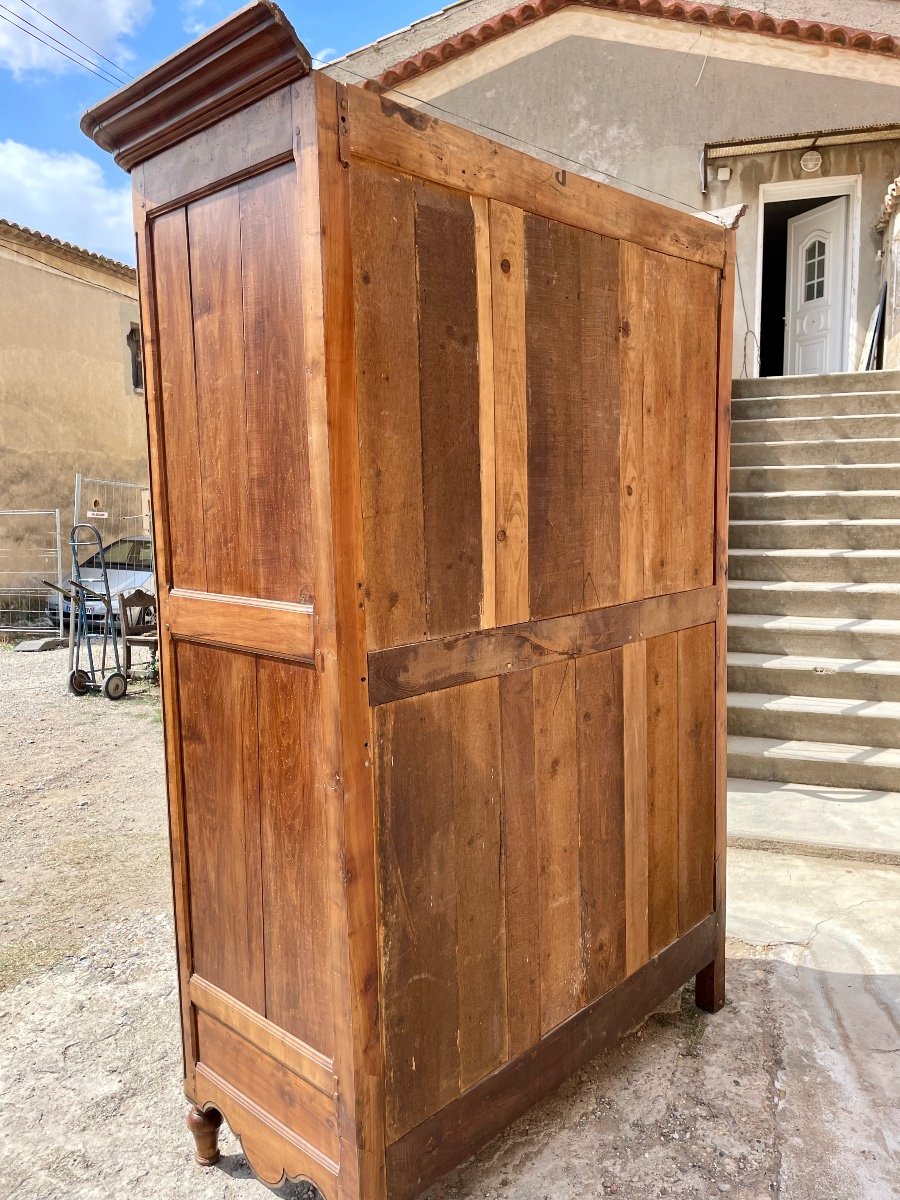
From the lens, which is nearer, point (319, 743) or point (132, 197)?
point (319, 743)

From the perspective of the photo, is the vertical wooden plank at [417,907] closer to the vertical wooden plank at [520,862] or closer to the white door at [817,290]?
the vertical wooden plank at [520,862]

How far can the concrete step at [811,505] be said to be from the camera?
4938 mm

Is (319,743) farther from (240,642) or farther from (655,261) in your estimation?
(655,261)

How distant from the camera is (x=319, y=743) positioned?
1439 mm

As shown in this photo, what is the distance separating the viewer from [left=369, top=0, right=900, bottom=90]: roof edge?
7.15m

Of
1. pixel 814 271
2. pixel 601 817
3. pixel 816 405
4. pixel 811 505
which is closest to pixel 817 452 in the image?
pixel 811 505

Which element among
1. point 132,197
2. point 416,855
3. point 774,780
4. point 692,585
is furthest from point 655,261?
point 774,780

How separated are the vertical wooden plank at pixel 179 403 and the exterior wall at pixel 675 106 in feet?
24.1

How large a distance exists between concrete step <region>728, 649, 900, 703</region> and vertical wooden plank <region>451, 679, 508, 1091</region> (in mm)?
2973

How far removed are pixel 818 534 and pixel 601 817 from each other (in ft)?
11.8

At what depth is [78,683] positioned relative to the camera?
6.96m

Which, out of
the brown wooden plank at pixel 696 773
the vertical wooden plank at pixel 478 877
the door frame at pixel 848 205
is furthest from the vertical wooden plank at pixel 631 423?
the door frame at pixel 848 205

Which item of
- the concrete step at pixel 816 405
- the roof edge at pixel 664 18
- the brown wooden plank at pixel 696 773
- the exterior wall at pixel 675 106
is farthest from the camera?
the exterior wall at pixel 675 106

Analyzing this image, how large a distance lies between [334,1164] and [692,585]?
5.07 ft
